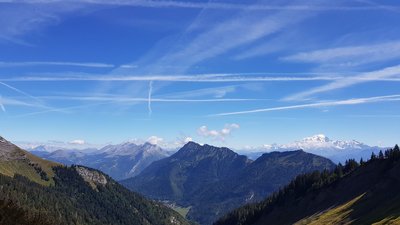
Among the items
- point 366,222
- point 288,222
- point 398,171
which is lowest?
point 288,222

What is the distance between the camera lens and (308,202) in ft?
650

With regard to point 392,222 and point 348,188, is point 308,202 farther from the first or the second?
point 392,222

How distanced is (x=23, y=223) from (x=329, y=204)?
129507mm

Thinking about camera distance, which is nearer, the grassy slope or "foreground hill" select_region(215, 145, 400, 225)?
the grassy slope

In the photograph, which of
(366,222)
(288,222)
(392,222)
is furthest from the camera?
(288,222)

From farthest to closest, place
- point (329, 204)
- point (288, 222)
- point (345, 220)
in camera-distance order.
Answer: point (288, 222) < point (329, 204) < point (345, 220)

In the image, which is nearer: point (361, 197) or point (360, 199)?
point (360, 199)

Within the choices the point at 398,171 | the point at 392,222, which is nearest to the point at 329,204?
the point at 398,171

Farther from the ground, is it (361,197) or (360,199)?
(361,197)

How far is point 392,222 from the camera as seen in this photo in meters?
89.8

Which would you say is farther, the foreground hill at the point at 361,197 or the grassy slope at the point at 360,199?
the foreground hill at the point at 361,197

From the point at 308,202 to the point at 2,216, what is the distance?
482 feet

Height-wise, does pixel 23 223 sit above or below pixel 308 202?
above

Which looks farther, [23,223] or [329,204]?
[329,204]
